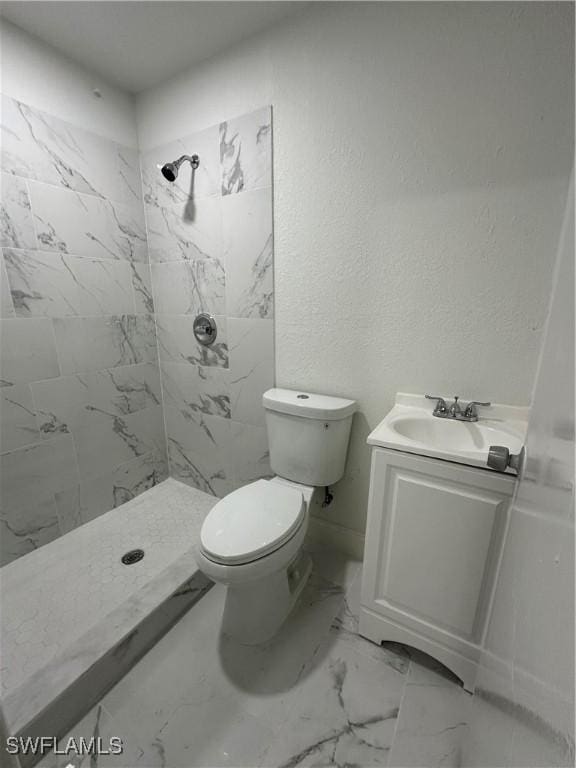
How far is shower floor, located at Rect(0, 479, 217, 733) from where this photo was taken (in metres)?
0.97

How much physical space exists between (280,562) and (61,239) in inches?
63.6

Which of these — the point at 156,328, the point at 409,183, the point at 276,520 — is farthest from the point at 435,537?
the point at 156,328

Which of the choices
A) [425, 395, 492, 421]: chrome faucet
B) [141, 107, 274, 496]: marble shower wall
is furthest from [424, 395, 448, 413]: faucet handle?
[141, 107, 274, 496]: marble shower wall

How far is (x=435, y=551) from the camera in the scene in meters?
0.95

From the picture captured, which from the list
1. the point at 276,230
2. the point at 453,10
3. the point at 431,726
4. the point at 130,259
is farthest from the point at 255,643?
the point at 453,10

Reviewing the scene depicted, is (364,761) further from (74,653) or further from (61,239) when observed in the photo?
(61,239)

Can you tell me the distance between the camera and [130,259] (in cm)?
169

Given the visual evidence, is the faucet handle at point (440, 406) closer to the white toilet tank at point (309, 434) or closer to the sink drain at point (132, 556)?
the white toilet tank at point (309, 434)

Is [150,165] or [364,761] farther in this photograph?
[150,165]

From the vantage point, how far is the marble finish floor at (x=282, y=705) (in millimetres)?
864

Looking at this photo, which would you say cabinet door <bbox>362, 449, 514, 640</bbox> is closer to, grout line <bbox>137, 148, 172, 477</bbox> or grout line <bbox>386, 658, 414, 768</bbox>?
grout line <bbox>386, 658, 414, 768</bbox>

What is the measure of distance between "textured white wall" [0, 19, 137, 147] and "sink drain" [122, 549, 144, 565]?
1.95 m

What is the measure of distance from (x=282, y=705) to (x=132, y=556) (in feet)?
2.92

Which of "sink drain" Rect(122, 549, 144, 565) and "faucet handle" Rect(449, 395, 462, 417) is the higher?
"faucet handle" Rect(449, 395, 462, 417)
